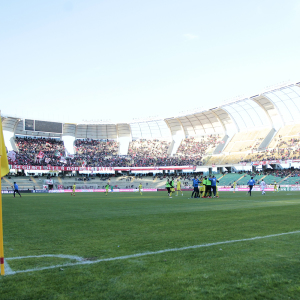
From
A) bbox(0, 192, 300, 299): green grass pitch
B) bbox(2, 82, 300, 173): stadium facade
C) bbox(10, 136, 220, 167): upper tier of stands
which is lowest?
bbox(0, 192, 300, 299): green grass pitch

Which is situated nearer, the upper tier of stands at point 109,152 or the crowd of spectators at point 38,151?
the crowd of spectators at point 38,151

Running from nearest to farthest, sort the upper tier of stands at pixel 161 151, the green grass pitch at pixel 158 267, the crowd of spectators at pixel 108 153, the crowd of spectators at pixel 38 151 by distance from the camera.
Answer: the green grass pitch at pixel 158 267 → the upper tier of stands at pixel 161 151 → the crowd of spectators at pixel 38 151 → the crowd of spectators at pixel 108 153

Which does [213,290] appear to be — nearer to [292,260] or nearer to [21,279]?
[292,260]

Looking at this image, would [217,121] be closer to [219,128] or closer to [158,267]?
[219,128]

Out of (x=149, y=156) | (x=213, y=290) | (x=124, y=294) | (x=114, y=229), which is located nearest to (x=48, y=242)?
(x=114, y=229)

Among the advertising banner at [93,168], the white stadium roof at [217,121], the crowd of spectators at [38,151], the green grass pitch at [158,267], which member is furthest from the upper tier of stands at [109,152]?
the green grass pitch at [158,267]

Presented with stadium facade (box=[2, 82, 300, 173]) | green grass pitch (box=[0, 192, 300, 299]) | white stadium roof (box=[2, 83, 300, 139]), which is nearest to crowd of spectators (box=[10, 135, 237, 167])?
stadium facade (box=[2, 82, 300, 173])

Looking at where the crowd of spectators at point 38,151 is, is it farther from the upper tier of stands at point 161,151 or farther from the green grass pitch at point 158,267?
the green grass pitch at point 158,267

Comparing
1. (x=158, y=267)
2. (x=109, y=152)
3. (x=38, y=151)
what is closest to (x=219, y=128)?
(x=109, y=152)

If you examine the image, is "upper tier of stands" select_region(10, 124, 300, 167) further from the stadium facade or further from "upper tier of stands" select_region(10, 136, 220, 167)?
the stadium facade

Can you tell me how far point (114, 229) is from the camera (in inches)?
323

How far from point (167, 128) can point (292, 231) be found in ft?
235

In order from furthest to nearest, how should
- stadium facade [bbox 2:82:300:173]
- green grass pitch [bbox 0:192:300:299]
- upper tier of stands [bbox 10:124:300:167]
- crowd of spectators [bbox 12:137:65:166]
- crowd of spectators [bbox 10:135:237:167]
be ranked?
crowd of spectators [bbox 10:135:237:167]
crowd of spectators [bbox 12:137:65:166]
upper tier of stands [bbox 10:124:300:167]
stadium facade [bbox 2:82:300:173]
green grass pitch [bbox 0:192:300:299]

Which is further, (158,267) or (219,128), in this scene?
(219,128)
